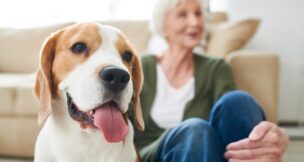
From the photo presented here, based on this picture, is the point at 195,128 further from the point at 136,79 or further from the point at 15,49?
the point at 15,49

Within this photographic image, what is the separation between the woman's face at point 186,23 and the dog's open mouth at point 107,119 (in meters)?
0.70

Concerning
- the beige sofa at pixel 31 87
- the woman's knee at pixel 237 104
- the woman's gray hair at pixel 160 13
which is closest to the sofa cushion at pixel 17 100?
the beige sofa at pixel 31 87

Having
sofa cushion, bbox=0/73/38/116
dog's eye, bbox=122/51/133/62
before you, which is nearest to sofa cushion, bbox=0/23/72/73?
sofa cushion, bbox=0/73/38/116

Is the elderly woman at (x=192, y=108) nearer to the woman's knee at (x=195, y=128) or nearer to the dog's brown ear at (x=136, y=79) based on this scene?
A: the woman's knee at (x=195, y=128)

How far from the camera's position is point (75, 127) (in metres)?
0.86

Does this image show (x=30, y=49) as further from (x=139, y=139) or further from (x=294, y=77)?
(x=294, y=77)

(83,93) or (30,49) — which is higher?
(83,93)

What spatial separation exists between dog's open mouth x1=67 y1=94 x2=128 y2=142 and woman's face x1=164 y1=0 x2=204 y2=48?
0.70 m

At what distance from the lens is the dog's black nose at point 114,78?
2.41 feet

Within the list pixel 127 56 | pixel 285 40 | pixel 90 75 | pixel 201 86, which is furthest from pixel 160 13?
pixel 285 40

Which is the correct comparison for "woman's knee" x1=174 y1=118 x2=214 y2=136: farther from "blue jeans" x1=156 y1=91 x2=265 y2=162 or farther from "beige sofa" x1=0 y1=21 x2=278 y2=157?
"beige sofa" x1=0 y1=21 x2=278 y2=157

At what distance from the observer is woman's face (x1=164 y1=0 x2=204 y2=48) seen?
57.1 inches

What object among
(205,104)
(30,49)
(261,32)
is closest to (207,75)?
(205,104)

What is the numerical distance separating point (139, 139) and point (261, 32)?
188 cm
